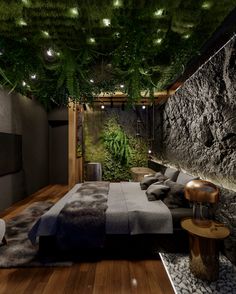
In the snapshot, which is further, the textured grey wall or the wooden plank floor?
the textured grey wall

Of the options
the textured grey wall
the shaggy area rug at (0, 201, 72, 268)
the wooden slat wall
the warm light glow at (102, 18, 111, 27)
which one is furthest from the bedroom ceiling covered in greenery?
the wooden slat wall

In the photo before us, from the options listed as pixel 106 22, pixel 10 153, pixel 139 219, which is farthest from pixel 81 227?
pixel 10 153

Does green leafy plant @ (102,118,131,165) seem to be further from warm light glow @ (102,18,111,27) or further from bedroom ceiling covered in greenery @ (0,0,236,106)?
warm light glow @ (102,18,111,27)

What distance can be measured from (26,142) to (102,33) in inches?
150

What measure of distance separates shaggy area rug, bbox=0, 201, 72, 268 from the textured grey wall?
0.98 metres

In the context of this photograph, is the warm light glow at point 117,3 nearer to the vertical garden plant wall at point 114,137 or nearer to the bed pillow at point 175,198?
the bed pillow at point 175,198

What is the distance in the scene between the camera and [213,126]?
2760 millimetres

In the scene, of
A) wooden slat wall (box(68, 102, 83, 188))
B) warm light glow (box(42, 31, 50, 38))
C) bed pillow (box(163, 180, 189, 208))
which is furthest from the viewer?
wooden slat wall (box(68, 102, 83, 188))

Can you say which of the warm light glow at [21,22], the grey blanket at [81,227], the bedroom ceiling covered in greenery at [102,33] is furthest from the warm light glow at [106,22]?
the grey blanket at [81,227]

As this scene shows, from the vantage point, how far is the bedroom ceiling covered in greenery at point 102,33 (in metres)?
2.18

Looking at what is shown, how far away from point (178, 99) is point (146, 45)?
1.83 m

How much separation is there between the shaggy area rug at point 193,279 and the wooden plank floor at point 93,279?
80mm

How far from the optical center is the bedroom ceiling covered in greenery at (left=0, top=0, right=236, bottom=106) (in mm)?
2184

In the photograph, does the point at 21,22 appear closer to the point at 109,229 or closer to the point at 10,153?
the point at 109,229
